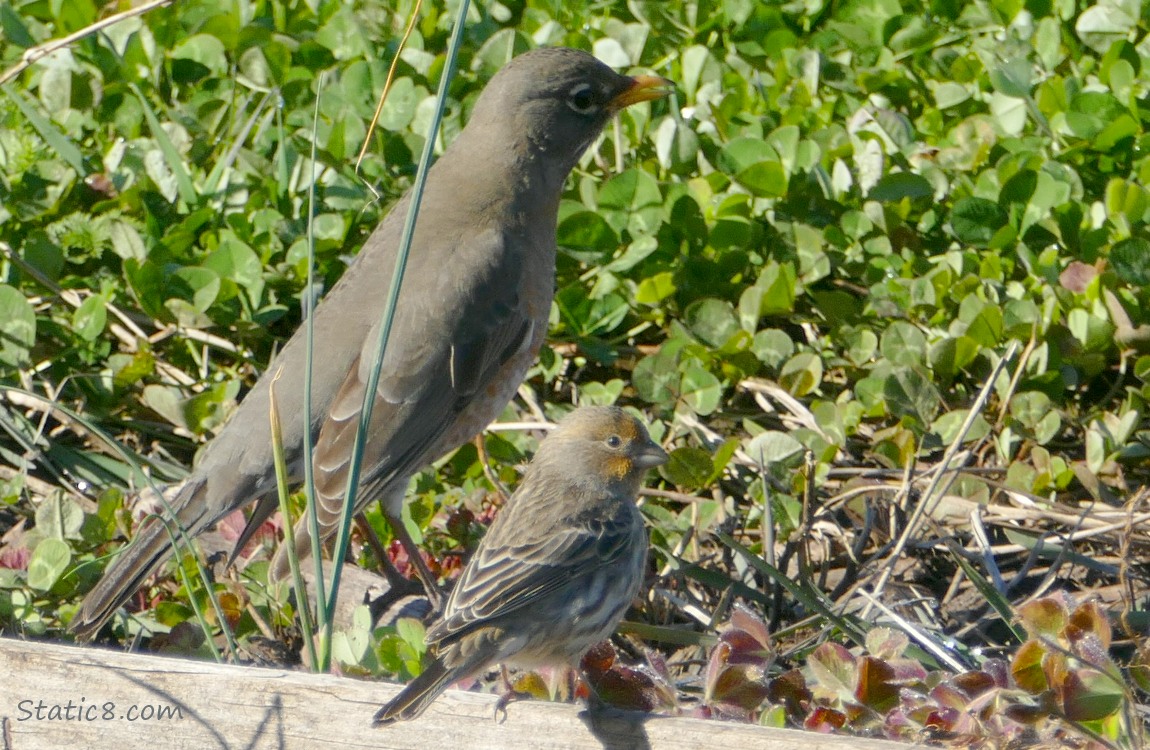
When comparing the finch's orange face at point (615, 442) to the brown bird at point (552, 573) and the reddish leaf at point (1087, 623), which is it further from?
the reddish leaf at point (1087, 623)

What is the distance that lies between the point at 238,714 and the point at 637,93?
3.20 metres

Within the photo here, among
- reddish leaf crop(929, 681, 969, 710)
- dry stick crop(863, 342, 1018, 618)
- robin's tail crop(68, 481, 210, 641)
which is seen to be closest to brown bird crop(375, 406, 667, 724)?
dry stick crop(863, 342, 1018, 618)

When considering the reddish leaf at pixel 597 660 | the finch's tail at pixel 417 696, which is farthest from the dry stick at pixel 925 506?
the finch's tail at pixel 417 696

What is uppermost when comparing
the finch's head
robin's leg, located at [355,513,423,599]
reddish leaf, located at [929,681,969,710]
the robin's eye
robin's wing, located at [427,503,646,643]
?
the robin's eye

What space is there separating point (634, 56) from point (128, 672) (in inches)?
178

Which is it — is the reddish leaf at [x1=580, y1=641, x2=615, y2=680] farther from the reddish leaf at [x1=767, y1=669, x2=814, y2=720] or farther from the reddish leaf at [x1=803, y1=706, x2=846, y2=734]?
the reddish leaf at [x1=803, y1=706, x2=846, y2=734]

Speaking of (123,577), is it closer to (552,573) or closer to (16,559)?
(16,559)

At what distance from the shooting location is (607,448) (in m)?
4.36

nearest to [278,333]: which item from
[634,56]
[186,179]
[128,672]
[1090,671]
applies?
[186,179]

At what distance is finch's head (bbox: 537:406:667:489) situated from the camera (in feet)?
14.2

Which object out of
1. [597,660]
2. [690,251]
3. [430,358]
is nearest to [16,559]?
[430,358]

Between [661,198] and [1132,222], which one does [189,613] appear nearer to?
[661,198]

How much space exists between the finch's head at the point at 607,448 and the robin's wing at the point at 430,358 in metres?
0.71

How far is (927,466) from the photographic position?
521 cm
